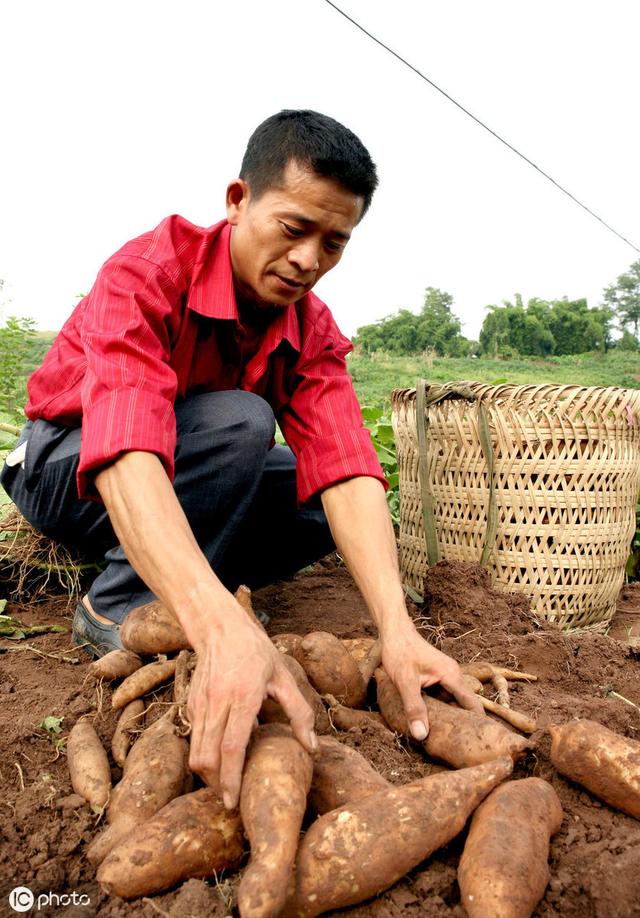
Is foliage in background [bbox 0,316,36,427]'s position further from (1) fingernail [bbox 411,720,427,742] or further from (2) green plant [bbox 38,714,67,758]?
(1) fingernail [bbox 411,720,427,742]

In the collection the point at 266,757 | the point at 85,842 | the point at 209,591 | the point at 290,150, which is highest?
the point at 290,150

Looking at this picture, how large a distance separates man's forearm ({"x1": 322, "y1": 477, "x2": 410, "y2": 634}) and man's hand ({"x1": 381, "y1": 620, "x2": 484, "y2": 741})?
57mm

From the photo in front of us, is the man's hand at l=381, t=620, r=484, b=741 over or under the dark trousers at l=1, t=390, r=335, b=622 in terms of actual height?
under

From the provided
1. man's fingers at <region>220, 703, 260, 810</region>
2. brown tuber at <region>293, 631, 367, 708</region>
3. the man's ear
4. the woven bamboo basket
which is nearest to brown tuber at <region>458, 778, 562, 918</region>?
man's fingers at <region>220, 703, 260, 810</region>

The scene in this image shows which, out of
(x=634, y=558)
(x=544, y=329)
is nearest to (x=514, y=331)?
(x=544, y=329)

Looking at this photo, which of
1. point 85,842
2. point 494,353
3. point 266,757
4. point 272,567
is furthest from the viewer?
point 494,353

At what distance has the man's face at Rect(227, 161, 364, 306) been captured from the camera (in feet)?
6.31

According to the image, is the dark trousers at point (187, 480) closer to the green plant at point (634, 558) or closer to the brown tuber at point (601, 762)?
the brown tuber at point (601, 762)

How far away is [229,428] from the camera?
7.38 ft

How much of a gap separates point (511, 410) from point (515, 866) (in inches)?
69.2

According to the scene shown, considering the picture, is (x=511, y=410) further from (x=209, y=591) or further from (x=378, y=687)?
(x=209, y=591)

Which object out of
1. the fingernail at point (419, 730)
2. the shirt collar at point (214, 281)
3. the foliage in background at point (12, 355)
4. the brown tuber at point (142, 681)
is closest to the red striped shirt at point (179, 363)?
the shirt collar at point (214, 281)

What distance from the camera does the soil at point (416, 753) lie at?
3.76 feet

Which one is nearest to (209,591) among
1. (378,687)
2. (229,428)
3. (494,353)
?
(378,687)
